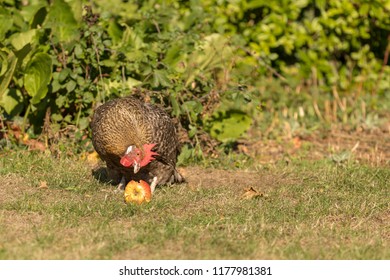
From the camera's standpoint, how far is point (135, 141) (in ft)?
22.4

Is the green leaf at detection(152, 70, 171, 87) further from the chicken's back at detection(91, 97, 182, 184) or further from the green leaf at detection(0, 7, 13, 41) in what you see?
the green leaf at detection(0, 7, 13, 41)

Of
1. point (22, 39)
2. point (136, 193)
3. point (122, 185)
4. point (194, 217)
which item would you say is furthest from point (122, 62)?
point (194, 217)

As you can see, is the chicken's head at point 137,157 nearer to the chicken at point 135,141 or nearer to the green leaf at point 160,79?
the chicken at point 135,141

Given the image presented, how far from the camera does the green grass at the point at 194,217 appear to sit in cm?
562

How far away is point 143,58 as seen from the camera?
8.48 meters

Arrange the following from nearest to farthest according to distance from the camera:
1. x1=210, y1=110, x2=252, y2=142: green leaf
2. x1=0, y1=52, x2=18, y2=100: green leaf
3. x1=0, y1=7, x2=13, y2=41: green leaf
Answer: x1=0, y1=52, x2=18, y2=100: green leaf, x1=0, y1=7, x2=13, y2=41: green leaf, x1=210, y1=110, x2=252, y2=142: green leaf

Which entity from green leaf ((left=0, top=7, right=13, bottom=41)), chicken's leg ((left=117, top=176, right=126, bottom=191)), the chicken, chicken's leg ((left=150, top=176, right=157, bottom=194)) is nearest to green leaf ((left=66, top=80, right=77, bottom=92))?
green leaf ((left=0, top=7, right=13, bottom=41))

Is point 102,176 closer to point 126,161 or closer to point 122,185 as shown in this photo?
point 122,185

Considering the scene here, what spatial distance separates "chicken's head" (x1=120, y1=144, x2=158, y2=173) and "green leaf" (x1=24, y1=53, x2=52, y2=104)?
1.85 metres

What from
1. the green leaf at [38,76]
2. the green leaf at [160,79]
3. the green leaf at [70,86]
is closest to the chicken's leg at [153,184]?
the green leaf at [160,79]

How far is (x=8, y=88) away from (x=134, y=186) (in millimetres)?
2747

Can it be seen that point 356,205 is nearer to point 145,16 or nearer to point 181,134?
point 181,134

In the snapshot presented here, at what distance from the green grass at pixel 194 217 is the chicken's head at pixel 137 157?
33cm

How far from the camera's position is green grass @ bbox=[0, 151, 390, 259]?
5.62 metres
